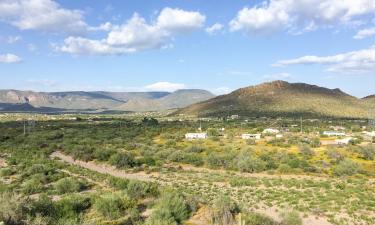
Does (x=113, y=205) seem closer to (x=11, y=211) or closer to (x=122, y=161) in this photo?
(x=11, y=211)

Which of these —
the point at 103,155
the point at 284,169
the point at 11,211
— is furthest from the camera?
the point at 103,155

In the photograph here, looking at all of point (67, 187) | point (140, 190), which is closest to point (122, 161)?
point (67, 187)

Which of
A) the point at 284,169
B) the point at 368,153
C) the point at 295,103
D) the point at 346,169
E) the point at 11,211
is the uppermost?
the point at 295,103

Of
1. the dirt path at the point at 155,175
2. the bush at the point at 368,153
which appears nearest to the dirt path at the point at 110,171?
the dirt path at the point at 155,175

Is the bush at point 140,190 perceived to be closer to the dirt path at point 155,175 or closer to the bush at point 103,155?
the dirt path at point 155,175

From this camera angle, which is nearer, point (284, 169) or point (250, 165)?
point (284, 169)

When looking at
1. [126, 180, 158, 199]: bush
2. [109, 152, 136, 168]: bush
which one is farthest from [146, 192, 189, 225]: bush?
[109, 152, 136, 168]: bush

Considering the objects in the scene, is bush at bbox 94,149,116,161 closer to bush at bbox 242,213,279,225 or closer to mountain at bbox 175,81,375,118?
bush at bbox 242,213,279,225
